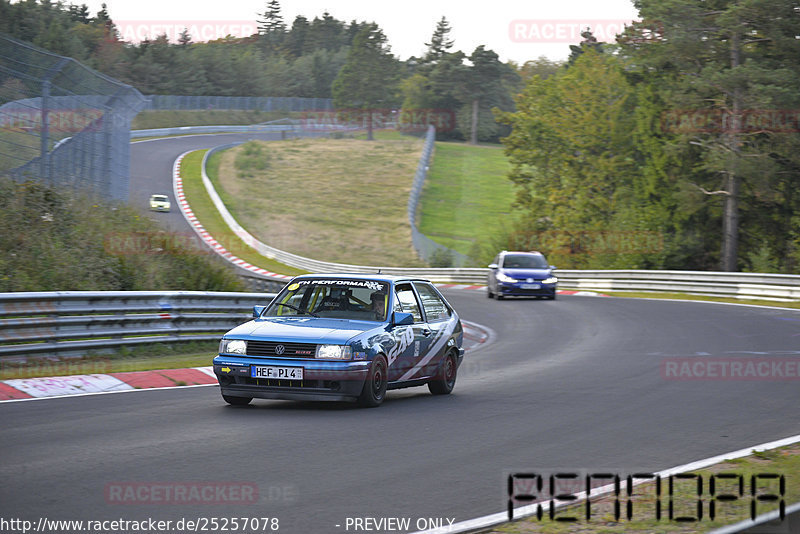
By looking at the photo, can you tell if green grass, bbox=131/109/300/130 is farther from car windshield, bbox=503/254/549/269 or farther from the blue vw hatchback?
the blue vw hatchback

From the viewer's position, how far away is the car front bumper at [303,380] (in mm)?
10086

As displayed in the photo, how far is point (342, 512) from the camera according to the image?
5.93 metres

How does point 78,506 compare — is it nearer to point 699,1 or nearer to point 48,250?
point 48,250

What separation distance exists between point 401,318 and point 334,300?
0.86 m

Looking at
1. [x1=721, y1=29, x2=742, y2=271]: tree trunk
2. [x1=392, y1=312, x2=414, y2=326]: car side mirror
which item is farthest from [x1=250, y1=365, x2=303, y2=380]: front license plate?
[x1=721, y1=29, x2=742, y2=271]: tree trunk

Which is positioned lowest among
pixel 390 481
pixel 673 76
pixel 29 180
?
pixel 390 481

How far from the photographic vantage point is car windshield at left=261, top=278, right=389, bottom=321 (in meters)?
11.3

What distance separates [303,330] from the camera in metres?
10.5

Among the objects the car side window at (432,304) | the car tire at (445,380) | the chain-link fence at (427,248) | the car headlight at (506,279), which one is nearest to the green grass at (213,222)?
the chain-link fence at (427,248)

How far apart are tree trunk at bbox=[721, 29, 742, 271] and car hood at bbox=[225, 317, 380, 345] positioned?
31827 mm

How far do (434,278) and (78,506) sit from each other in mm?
42132

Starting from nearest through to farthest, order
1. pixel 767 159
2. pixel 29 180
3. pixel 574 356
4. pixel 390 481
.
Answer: pixel 390 481 → pixel 574 356 → pixel 29 180 → pixel 767 159

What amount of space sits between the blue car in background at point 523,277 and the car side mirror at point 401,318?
21290 mm

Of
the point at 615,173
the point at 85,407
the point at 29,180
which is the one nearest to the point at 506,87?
the point at 615,173
